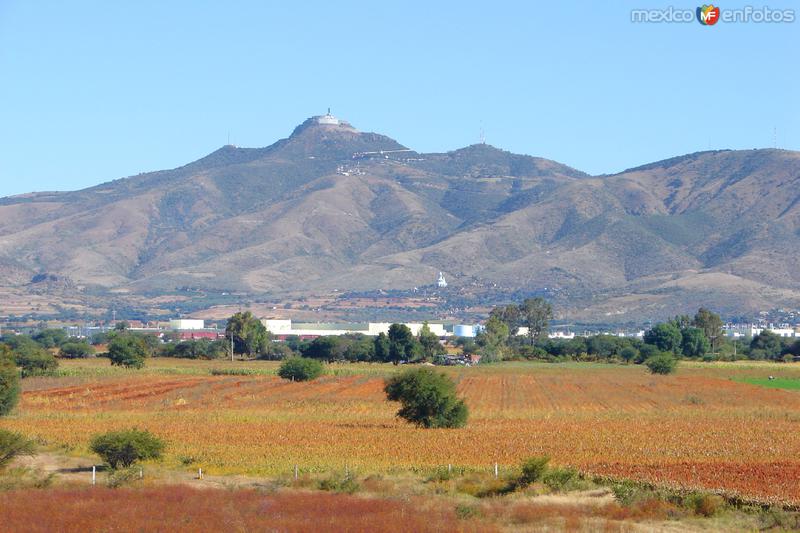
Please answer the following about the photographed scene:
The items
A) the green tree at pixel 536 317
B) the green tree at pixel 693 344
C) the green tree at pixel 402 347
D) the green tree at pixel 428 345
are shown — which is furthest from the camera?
the green tree at pixel 536 317

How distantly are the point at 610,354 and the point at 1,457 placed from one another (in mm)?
104887

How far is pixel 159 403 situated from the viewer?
6262cm

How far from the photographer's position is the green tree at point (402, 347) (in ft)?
397

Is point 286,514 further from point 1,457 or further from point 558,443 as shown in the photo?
point 558,443

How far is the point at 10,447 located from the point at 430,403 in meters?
20.5

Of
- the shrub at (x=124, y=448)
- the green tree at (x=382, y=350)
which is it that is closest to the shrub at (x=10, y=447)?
the shrub at (x=124, y=448)

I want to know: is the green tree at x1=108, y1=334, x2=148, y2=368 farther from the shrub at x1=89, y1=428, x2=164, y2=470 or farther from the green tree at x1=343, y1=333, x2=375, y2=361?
the shrub at x1=89, y1=428, x2=164, y2=470

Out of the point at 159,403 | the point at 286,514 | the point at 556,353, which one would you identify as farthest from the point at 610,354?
the point at 286,514

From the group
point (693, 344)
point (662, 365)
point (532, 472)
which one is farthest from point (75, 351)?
point (532, 472)

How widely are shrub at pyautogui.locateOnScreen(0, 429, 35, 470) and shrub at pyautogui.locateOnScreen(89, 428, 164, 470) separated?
206cm

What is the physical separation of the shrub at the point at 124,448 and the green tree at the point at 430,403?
17.0 m

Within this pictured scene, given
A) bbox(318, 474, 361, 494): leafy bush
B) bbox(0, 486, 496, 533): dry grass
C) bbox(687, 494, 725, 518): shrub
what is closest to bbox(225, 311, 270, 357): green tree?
bbox(318, 474, 361, 494): leafy bush

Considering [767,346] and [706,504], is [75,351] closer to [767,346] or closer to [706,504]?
[767,346]

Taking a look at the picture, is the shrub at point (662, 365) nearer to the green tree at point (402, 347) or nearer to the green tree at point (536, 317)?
the green tree at point (402, 347)
